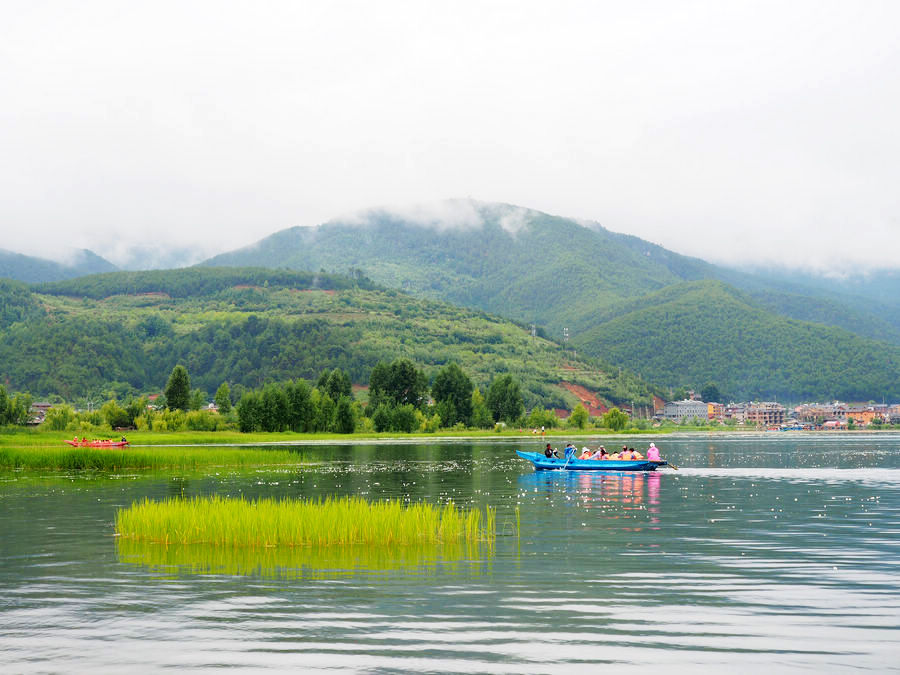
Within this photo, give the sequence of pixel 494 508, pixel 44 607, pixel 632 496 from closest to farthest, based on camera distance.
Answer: pixel 44 607
pixel 494 508
pixel 632 496

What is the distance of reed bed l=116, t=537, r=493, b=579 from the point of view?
29766 mm

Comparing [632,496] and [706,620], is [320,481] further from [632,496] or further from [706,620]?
[706,620]

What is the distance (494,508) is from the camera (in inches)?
1987

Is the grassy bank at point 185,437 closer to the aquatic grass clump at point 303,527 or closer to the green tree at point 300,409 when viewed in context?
the green tree at point 300,409

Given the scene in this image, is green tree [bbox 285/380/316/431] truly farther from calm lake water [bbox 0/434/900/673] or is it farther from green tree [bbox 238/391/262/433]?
calm lake water [bbox 0/434/900/673]

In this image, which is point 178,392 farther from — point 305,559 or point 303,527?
point 305,559

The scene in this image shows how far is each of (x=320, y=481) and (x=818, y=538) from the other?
127 ft

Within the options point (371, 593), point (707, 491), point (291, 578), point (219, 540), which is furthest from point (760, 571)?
point (707, 491)

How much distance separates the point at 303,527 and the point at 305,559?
324 centimetres

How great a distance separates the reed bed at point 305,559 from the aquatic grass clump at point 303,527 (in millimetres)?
535

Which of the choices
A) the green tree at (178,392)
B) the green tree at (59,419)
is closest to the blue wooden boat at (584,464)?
the green tree at (59,419)

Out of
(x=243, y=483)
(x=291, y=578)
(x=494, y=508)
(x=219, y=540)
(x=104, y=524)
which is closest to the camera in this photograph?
(x=291, y=578)

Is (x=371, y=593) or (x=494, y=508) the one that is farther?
(x=494, y=508)

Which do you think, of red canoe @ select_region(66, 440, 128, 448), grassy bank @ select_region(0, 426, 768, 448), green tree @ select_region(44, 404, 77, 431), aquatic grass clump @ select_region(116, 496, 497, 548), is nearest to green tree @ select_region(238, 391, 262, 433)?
grassy bank @ select_region(0, 426, 768, 448)
